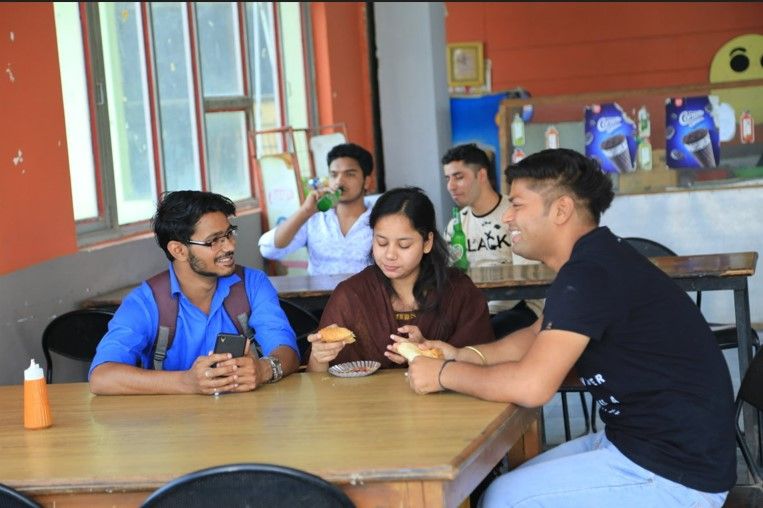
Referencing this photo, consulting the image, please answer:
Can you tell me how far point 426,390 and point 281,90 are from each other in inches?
251

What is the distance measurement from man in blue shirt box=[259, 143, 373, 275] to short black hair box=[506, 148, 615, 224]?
2670 mm

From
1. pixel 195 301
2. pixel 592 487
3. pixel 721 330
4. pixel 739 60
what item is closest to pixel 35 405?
pixel 195 301

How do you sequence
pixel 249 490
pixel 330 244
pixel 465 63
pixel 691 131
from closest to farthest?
pixel 249 490, pixel 330 244, pixel 691 131, pixel 465 63

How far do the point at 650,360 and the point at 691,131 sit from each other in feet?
13.2

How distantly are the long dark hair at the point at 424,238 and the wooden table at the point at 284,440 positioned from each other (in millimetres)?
421

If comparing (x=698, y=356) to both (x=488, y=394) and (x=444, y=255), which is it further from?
(x=444, y=255)

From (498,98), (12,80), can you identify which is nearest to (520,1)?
(498,98)

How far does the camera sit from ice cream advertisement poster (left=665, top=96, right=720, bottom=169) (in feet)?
20.0

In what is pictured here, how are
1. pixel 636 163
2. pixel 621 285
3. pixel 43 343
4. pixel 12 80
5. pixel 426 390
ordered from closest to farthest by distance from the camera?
pixel 621 285 → pixel 426 390 → pixel 43 343 → pixel 12 80 → pixel 636 163

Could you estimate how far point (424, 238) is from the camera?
3.25 m

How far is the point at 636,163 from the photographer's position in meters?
6.25

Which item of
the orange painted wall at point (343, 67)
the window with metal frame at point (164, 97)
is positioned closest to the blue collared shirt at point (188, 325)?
the window with metal frame at point (164, 97)

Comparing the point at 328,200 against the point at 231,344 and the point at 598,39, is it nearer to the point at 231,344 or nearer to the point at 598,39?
the point at 231,344

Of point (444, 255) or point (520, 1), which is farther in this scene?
point (520, 1)
